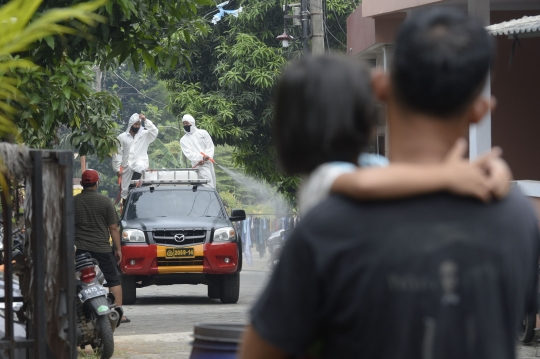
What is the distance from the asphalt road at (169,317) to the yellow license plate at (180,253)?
726 millimetres

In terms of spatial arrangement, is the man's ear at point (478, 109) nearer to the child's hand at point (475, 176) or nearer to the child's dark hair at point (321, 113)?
the child's hand at point (475, 176)

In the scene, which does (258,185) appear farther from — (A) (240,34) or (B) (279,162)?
(B) (279,162)

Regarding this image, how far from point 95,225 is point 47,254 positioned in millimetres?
5952

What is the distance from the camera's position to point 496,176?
1870 millimetres

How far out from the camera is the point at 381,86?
196cm

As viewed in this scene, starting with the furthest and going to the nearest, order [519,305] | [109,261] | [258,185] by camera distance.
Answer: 1. [258,185]
2. [109,261]
3. [519,305]

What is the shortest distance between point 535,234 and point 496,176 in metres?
0.18

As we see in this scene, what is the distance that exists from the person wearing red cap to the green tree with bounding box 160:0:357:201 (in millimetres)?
12948

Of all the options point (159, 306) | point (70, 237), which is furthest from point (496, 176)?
point (159, 306)

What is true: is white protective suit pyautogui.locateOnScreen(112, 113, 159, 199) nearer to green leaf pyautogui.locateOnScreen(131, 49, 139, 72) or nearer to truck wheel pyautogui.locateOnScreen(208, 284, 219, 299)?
truck wheel pyautogui.locateOnScreen(208, 284, 219, 299)

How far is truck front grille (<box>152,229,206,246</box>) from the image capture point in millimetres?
14133

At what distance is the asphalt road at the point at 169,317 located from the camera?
972 centimetres

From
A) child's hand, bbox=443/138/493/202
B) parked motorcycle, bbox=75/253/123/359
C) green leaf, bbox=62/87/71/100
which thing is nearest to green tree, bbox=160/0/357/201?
parked motorcycle, bbox=75/253/123/359

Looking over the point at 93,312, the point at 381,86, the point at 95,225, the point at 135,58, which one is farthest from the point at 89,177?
the point at 381,86
